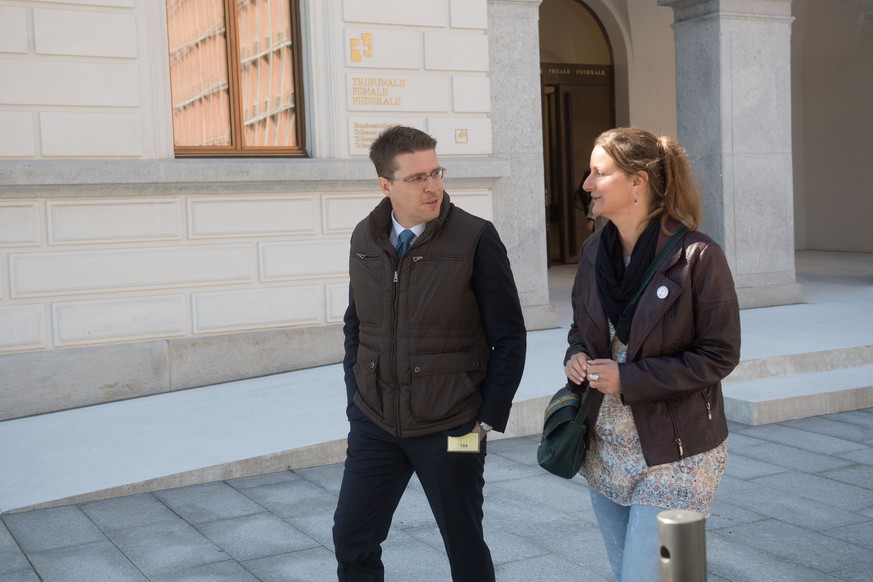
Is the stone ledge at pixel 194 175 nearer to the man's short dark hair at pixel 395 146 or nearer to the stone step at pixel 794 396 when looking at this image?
the stone step at pixel 794 396

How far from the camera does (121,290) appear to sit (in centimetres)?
853

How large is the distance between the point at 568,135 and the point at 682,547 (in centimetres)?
1597

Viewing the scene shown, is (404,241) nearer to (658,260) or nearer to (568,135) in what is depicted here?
(658,260)

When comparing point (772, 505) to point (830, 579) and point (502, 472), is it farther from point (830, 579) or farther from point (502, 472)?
point (502, 472)

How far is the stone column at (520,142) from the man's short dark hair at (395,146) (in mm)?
6682

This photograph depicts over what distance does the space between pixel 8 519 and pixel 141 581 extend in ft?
4.66

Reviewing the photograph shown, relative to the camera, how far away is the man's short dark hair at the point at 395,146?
3.65 meters

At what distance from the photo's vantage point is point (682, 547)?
211 cm

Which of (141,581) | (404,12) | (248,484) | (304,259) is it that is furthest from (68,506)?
(404,12)

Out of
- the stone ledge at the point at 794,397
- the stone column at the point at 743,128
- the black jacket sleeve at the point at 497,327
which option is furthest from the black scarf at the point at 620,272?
the stone column at the point at 743,128

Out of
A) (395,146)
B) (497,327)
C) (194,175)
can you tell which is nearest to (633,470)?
(497,327)

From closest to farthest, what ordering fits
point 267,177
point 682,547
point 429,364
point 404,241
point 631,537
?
1. point 682,547
2. point 631,537
3. point 429,364
4. point 404,241
5. point 267,177

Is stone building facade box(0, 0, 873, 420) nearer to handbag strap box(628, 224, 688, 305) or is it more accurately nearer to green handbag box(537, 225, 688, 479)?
green handbag box(537, 225, 688, 479)

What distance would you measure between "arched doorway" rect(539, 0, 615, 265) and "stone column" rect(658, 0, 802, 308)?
5.25m
